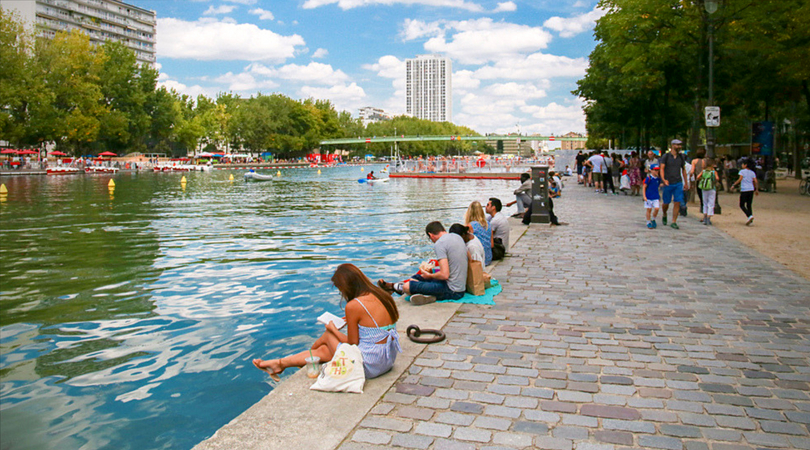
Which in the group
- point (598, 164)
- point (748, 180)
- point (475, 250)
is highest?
point (598, 164)

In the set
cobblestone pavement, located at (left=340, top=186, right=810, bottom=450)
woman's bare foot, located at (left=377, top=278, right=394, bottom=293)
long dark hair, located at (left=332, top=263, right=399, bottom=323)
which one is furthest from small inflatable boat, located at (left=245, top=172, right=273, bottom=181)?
long dark hair, located at (left=332, top=263, right=399, bottom=323)

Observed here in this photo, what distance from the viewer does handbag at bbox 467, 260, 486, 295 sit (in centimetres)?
821

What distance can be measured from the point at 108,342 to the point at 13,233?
14.5m

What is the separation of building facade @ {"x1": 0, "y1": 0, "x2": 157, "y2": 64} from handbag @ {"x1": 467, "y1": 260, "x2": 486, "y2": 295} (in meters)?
111

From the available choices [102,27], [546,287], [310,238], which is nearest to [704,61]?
[310,238]

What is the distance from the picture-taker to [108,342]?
25.9 feet

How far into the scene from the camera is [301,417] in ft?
14.6

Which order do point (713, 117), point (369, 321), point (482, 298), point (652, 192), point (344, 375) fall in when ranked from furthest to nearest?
1. point (713, 117)
2. point (652, 192)
3. point (482, 298)
4. point (369, 321)
5. point (344, 375)

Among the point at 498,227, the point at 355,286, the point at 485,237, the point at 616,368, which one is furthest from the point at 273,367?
the point at 498,227

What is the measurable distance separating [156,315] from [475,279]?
4639mm

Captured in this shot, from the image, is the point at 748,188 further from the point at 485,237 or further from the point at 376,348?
the point at 376,348

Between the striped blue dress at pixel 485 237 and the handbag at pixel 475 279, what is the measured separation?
2.01 m

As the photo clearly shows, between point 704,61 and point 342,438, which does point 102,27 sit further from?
point 342,438

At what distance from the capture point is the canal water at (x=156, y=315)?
18.7 feet
